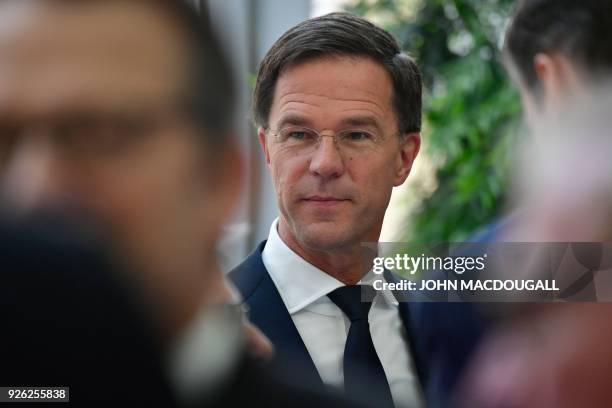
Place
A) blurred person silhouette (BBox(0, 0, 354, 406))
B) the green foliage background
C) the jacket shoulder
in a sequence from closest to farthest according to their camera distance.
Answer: blurred person silhouette (BBox(0, 0, 354, 406)) → the jacket shoulder → the green foliage background

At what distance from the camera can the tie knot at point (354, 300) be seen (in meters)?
1.39

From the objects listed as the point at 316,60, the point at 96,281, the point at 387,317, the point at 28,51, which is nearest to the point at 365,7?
the point at 316,60

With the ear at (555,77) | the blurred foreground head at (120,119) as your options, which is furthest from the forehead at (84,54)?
the ear at (555,77)

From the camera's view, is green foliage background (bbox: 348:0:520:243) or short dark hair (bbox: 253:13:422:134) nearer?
short dark hair (bbox: 253:13:422:134)

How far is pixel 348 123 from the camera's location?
1338 mm

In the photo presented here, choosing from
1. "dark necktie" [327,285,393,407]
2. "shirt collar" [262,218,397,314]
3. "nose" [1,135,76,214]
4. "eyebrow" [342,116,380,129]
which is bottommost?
"dark necktie" [327,285,393,407]

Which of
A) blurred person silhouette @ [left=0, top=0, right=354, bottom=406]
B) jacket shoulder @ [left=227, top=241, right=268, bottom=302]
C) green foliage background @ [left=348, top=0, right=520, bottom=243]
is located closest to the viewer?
blurred person silhouette @ [left=0, top=0, right=354, bottom=406]

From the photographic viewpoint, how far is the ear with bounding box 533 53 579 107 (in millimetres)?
1382

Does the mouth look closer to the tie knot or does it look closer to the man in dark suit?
the man in dark suit

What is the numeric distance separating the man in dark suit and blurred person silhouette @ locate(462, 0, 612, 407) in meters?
0.09

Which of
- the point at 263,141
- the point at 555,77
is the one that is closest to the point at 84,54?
the point at 263,141

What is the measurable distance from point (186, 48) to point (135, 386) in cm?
40

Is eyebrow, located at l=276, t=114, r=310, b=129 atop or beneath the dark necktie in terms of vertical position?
atop

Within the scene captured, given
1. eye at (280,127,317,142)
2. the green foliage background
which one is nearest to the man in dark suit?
eye at (280,127,317,142)
